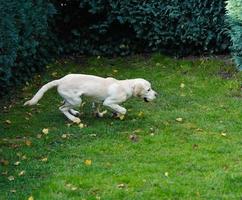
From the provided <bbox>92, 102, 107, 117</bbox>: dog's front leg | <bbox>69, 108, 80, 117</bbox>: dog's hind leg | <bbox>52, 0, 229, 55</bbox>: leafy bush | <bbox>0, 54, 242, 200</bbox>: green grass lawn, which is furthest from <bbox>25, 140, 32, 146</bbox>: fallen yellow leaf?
<bbox>52, 0, 229, 55</bbox>: leafy bush

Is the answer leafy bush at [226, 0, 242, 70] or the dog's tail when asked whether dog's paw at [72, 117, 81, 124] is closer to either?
the dog's tail

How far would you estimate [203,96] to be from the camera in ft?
34.6

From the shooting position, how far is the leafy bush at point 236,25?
11.3 metres

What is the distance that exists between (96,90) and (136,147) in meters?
1.32

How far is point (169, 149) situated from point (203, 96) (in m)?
2.90

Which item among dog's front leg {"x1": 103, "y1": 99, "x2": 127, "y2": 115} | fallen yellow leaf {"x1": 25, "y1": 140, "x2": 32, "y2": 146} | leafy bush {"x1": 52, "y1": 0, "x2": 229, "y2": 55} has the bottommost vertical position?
leafy bush {"x1": 52, "y1": 0, "x2": 229, "y2": 55}

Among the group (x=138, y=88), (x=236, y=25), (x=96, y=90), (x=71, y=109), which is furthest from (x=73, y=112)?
(x=236, y=25)

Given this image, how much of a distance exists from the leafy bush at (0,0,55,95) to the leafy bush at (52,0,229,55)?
1.05 m

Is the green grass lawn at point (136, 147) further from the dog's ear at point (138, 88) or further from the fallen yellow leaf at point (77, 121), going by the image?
the dog's ear at point (138, 88)

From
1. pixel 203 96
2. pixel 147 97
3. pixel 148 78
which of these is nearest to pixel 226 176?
pixel 147 97

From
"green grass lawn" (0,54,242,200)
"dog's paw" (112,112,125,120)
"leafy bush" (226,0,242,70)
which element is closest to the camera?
"green grass lawn" (0,54,242,200)

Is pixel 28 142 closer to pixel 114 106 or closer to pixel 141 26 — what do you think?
pixel 114 106

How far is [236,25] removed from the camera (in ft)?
37.7

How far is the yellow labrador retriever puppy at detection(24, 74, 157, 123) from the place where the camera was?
8.88m
